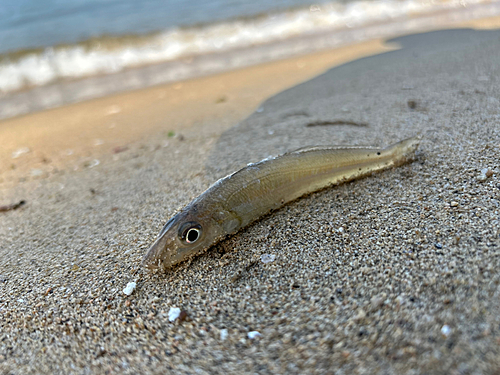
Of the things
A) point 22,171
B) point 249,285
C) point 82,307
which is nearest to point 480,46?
point 249,285

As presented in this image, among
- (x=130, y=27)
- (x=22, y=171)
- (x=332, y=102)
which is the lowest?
(x=22, y=171)

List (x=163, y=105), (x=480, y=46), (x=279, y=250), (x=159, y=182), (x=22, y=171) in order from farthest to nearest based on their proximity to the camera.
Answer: (x=163, y=105)
(x=480, y=46)
(x=22, y=171)
(x=159, y=182)
(x=279, y=250)

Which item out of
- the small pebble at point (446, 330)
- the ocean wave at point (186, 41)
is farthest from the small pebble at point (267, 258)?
the ocean wave at point (186, 41)

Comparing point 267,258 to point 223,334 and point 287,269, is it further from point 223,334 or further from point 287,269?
point 223,334

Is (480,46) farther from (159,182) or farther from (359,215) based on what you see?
(159,182)

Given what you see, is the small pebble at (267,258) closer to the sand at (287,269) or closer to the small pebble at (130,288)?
the sand at (287,269)

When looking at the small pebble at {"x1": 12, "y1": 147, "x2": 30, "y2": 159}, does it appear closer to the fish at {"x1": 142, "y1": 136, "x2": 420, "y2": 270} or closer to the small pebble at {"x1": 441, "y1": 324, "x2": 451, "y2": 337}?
the fish at {"x1": 142, "y1": 136, "x2": 420, "y2": 270}
